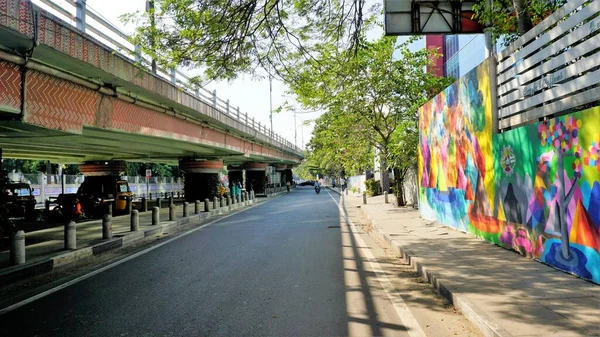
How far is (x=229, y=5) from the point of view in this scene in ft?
26.5

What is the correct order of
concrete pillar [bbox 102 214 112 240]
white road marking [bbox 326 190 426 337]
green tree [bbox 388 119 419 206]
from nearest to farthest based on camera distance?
1. white road marking [bbox 326 190 426 337]
2. concrete pillar [bbox 102 214 112 240]
3. green tree [bbox 388 119 419 206]

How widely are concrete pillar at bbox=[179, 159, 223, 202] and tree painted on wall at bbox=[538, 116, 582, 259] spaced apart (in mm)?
22824

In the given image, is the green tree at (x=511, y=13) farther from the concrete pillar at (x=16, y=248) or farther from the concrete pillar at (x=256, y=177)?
the concrete pillar at (x=256, y=177)

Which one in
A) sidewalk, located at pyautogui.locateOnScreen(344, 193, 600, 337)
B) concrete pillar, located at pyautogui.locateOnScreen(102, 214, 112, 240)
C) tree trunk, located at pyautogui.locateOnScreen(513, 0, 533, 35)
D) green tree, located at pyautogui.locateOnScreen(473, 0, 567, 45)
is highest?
green tree, located at pyautogui.locateOnScreen(473, 0, 567, 45)

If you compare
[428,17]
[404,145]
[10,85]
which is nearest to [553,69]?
[428,17]

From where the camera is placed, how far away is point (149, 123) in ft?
42.7

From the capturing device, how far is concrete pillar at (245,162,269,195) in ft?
159

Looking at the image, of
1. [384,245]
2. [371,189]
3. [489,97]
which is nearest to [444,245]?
[384,245]

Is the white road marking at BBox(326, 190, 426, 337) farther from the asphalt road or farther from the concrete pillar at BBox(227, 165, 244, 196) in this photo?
the concrete pillar at BBox(227, 165, 244, 196)

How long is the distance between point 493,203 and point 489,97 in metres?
2.13

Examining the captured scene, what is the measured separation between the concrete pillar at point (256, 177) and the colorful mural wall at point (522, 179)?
36528mm

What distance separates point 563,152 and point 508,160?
1.81 metres

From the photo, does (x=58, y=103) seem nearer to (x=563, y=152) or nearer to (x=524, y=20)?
(x=563, y=152)

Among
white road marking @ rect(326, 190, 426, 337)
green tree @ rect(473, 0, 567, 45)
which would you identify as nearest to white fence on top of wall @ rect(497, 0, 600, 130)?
green tree @ rect(473, 0, 567, 45)
